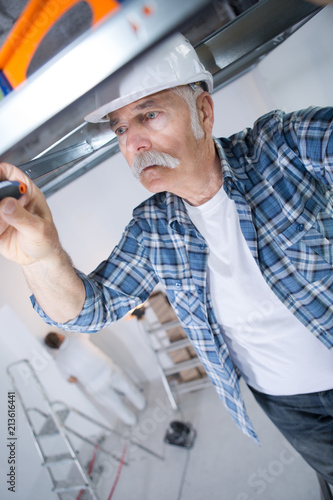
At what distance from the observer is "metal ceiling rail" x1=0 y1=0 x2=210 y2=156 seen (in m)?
0.31

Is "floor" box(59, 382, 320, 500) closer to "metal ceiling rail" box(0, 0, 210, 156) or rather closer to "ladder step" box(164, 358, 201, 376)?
"ladder step" box(164, 358, 201, 376)

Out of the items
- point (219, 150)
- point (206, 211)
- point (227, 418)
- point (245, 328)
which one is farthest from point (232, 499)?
point (219, 150)

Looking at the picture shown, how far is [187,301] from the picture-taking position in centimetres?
116

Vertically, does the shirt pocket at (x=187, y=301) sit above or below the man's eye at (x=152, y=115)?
below

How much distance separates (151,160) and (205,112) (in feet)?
1.06

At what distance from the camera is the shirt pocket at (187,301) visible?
1.15 metres

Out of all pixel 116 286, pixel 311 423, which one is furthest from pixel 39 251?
pixel 311 423

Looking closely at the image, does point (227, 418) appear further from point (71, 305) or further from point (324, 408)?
point (71, 305)

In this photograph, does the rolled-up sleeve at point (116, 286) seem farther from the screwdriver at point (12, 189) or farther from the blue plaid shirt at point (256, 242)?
the screwdriver at point (12, 189)

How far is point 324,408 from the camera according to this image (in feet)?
3.76

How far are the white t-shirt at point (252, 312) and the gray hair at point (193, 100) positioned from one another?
0.74 ft

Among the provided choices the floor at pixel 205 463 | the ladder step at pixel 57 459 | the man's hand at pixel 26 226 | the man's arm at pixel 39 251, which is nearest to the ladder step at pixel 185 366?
the floor at pixel 205 463

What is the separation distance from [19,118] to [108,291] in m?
0.83

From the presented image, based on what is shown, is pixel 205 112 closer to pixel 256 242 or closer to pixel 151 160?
pixel 151 160
